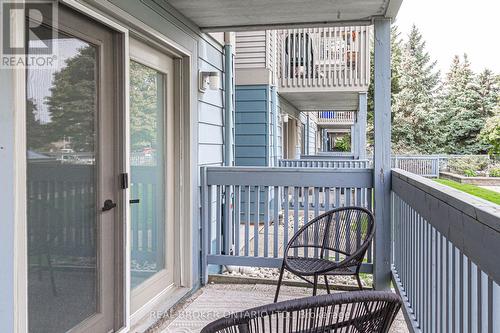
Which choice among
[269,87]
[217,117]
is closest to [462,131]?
[269,87]

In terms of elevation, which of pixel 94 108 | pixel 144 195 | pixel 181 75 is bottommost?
pixel 144 195

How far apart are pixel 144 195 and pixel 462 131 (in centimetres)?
2701

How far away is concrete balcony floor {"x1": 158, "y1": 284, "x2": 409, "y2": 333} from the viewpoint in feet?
9.29

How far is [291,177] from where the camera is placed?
3.58 meters

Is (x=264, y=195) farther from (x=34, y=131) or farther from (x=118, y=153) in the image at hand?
(x=34, y=131)

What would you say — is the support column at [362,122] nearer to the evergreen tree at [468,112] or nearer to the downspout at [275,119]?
the downspout at [275,119]

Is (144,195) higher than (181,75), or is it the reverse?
(181,75)

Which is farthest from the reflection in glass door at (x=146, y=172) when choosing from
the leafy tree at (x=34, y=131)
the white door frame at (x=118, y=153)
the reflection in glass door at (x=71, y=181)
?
the leafy tree at (x=34, y=131)

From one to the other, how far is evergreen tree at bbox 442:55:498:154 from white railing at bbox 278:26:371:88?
20594 millimetres

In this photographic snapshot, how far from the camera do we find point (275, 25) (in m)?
3.62

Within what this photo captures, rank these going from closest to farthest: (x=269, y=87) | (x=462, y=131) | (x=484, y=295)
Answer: (x=484, y=295) → (x=269, y=87) → (x=462, y=131)

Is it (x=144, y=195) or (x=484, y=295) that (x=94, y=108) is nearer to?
(x=144, y=195)

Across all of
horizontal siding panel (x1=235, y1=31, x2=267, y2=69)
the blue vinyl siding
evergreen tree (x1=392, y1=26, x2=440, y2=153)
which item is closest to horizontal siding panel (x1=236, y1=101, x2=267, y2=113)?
the blue vinyl siding

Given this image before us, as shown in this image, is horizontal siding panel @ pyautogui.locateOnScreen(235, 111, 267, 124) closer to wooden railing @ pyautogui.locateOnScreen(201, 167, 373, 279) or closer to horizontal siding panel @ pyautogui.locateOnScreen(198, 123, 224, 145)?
horizontal siding panel @ pyautogui.locateOnScreen(198, 123, 224, 145)
